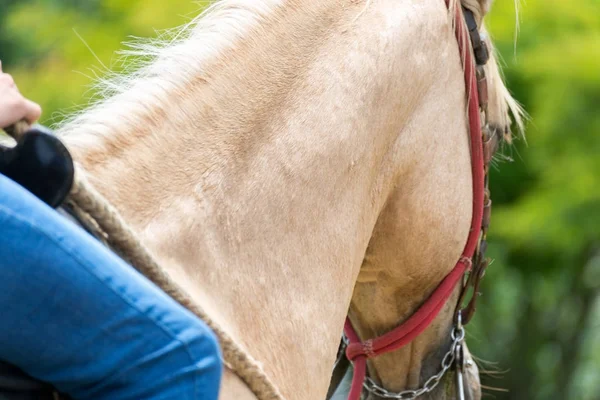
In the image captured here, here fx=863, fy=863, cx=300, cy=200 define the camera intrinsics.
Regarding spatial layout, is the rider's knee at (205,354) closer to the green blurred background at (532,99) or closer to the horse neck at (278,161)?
the horse neck at (278,161)

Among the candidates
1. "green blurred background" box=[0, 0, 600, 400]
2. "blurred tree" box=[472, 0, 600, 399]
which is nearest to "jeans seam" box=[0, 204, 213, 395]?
"green blurred background" box=[0, 0, 600, 400]

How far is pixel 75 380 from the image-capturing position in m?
1.42

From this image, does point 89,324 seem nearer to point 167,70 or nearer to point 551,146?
point 167,70

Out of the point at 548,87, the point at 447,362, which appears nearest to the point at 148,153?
the point at 447,362

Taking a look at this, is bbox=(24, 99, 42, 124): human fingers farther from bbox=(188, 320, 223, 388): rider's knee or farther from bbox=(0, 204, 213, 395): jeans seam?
bbox=(188, 320, 223, 388): rider's knee

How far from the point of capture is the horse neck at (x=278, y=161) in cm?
171

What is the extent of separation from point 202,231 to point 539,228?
5.73m

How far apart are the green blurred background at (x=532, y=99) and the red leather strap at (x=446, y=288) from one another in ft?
11.0

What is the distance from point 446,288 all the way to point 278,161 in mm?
726

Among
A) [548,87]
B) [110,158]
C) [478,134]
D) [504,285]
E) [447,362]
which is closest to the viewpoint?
[110,158]

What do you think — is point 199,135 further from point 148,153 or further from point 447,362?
point 447,362

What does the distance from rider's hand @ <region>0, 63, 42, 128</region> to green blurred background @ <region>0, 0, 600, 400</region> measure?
3773 mm

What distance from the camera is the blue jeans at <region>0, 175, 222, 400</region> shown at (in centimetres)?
135

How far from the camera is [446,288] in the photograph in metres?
2.34
